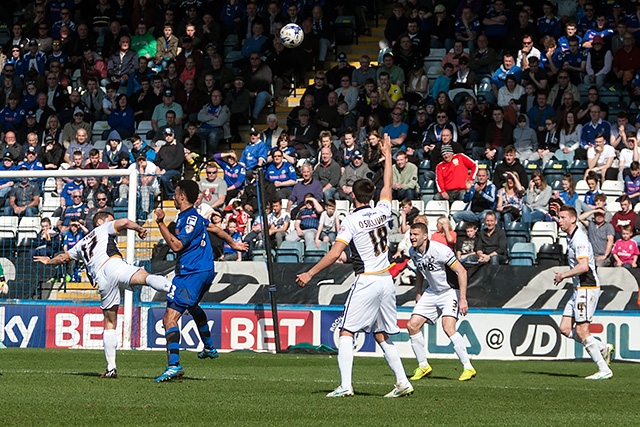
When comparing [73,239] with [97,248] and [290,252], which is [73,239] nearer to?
[290,252]

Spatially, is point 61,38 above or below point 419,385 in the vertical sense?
above

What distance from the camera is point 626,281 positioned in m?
18.9

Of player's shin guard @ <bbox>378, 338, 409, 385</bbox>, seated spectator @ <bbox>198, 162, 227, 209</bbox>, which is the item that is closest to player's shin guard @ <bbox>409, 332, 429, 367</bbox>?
player's shin guard @ <bbox>378, 338, 409, 385</bbox>

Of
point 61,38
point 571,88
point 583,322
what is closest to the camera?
point 583,322

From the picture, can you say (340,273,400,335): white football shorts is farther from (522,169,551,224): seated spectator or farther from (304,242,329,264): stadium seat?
(522,169,551,224): seated spectator

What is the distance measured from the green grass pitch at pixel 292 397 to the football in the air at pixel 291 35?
10.9m

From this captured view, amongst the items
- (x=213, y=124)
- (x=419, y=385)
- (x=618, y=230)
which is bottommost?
(x=419, y=385)

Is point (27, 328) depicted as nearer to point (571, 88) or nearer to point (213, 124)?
point (213, 124)

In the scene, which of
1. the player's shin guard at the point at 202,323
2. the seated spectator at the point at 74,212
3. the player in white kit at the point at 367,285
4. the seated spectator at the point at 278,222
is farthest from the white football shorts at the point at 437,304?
the seated spectator at the point at 74,212

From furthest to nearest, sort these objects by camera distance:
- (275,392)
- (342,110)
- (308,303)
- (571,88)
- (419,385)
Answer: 1. (342,110)
2. (571,88)
3. (308,303)
4. (419,385)
5. (275,392)

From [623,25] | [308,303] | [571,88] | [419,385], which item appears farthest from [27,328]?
[623,25]

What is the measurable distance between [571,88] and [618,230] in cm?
422

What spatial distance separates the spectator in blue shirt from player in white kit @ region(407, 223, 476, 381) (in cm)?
924

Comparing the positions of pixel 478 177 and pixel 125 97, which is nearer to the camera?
pixel 478 177
